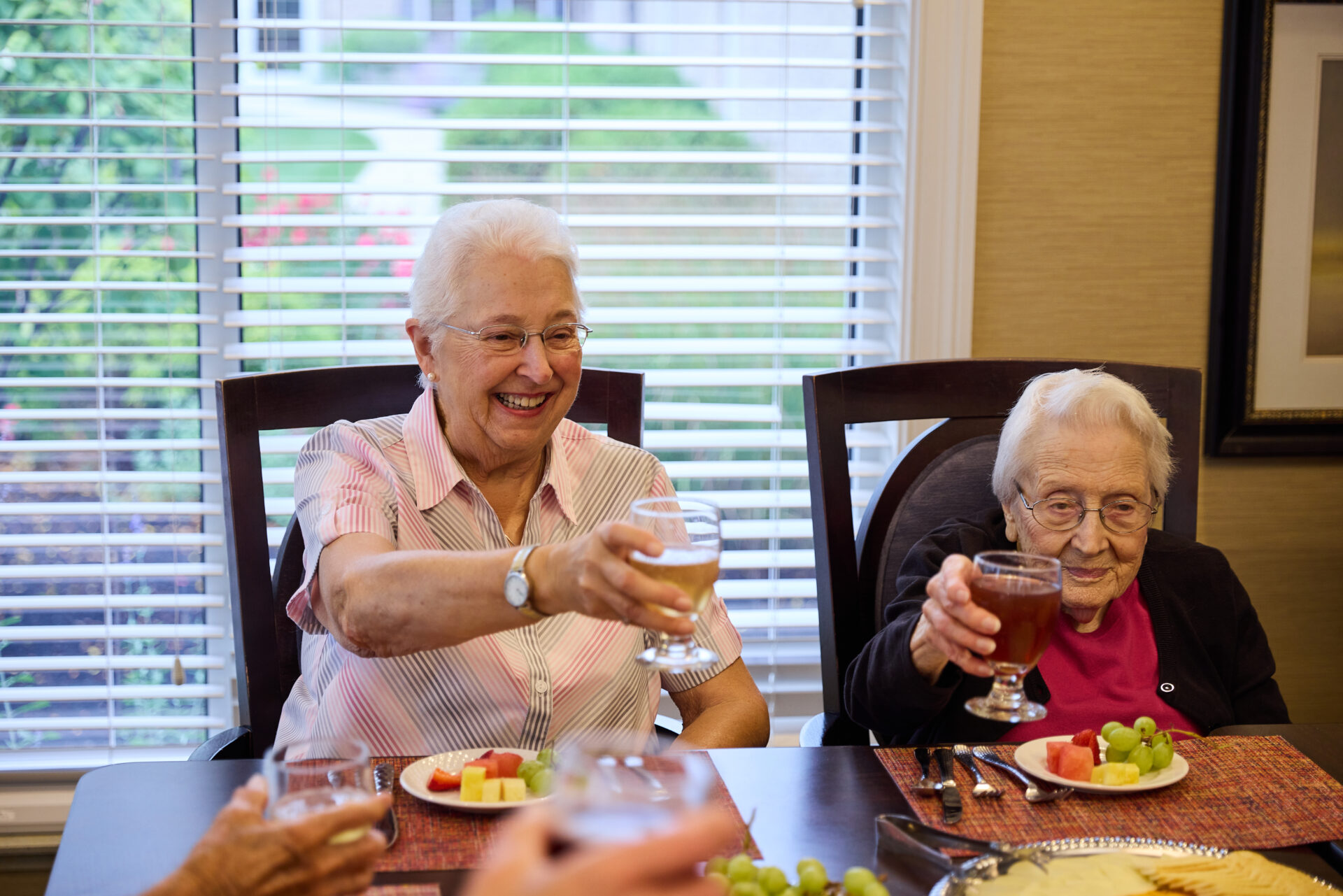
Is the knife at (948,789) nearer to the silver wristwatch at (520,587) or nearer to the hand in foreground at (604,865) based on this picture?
the silver wristwatch at (520,587)

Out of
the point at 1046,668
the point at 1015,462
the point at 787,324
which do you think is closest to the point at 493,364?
the point at 1015,462

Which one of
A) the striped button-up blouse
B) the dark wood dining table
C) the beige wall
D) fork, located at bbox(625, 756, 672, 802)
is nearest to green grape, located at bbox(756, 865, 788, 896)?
the dark wood dining table

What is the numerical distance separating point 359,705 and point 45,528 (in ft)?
4.67

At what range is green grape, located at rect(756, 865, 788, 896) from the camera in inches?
39.6

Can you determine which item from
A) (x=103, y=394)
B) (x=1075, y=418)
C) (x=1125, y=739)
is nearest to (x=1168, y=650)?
(x=1075, y=418)

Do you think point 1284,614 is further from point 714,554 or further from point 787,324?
point 714,554

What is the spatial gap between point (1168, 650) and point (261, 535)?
1.45 meters

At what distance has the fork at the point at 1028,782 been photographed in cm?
130

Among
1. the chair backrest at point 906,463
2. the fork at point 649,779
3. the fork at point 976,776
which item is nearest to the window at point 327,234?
the chair backrest at point 906,463

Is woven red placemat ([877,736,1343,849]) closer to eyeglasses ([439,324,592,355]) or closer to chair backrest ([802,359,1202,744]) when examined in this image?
chair backrest ([802,359,1202,744])

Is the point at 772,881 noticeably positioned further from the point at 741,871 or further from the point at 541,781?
the point at 541,781

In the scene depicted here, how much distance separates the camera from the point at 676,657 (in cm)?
112

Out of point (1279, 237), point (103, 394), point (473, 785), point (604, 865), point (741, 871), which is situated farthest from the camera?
point (1279, 237)

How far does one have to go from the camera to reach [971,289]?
8.77 feet
